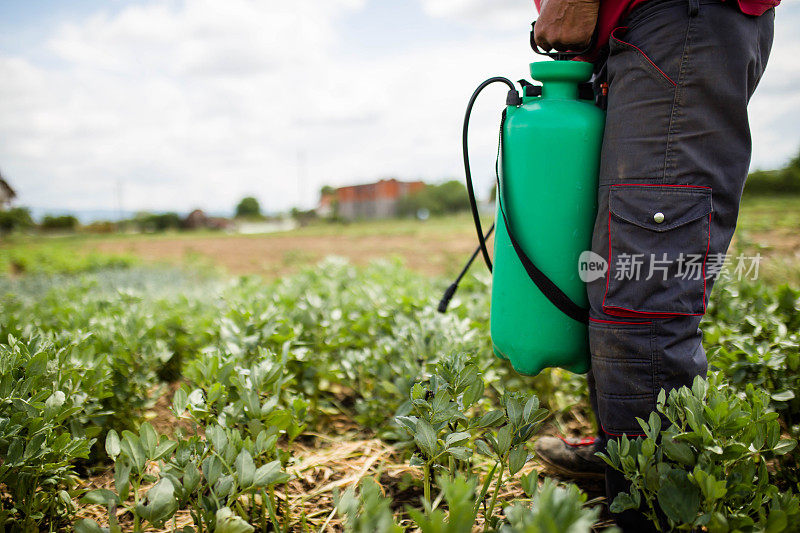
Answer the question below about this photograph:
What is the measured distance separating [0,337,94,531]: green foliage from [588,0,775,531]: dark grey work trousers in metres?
1.67

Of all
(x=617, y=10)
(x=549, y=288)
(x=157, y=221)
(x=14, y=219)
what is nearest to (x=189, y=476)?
(x=549, y=288)

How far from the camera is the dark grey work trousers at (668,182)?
4.56 feet

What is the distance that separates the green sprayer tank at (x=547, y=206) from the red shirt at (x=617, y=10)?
14cm

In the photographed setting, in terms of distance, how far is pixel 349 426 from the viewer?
7.95 ft

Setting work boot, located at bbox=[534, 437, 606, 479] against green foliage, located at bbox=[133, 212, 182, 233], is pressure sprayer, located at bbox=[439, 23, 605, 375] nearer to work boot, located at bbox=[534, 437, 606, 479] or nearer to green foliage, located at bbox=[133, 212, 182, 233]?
work boot, located at bbox=[534, 437, 606, 479]

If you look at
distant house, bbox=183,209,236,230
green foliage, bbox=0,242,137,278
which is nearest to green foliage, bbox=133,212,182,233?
distant house, bbox=183,209,236,230

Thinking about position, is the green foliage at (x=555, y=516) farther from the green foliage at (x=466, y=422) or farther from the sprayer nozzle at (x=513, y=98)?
the sprayer nozzle at (x=513, y=98)

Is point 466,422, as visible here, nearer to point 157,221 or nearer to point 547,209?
point 547,209

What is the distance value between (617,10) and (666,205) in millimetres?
677

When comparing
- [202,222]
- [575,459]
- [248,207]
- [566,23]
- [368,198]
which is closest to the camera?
[566,23]

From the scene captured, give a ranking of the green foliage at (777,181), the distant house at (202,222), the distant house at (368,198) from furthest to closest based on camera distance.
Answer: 1. the distant house at (368,198)
2. the distant house at (202,222)
3. the green foliage at (777,181)

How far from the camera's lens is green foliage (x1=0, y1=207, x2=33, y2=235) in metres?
20.5

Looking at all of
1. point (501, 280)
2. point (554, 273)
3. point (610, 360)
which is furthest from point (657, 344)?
point (501, 280)

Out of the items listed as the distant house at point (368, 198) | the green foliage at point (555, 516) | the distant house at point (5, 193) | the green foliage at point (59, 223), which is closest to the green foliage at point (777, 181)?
the green foliage at point (555, 516)
